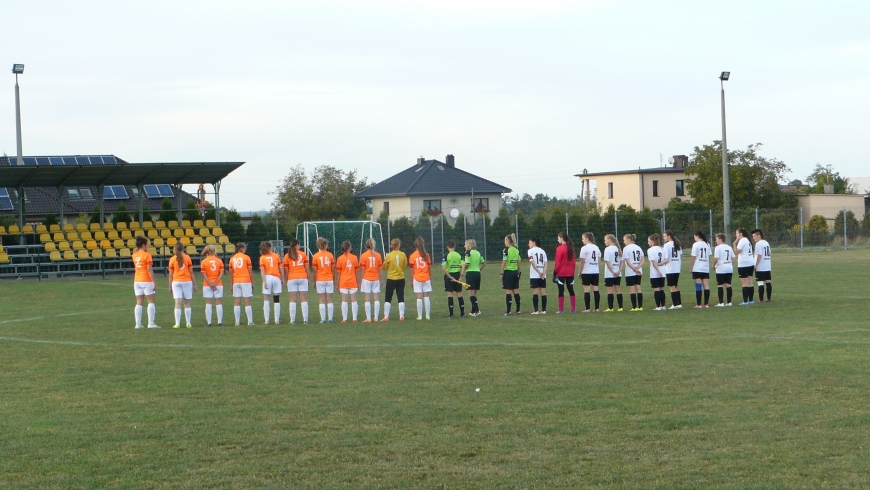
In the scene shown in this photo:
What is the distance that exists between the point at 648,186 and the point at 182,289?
6514 cm

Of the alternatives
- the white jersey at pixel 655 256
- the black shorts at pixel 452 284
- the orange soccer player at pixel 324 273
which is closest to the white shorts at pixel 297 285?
the orange soccer player at pixel 324 273

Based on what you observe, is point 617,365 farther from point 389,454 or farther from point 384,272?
point 384,272

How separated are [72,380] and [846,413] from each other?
8.33 metres

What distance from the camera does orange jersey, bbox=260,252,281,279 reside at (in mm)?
18188

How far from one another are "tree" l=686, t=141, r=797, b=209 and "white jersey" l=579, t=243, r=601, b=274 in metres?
42.8

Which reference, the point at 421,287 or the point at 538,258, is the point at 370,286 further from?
the point at 538,258

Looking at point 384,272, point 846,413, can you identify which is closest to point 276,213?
point 384,272

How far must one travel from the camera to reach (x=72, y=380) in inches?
433

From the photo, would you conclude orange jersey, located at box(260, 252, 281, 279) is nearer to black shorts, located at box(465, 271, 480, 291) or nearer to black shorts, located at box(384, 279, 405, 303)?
black shorts, located at box(384, 279, 405, 303)

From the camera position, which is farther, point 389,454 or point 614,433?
point 614,433

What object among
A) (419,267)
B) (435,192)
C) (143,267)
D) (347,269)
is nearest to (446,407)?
(419,267)

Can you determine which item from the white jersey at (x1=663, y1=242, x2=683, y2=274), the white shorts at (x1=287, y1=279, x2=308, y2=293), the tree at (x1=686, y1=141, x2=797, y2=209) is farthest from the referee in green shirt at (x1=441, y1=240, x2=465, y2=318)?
the tree at (x1=686, y1=141, x2=797, y2=209)

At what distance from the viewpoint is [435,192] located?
7288 cm

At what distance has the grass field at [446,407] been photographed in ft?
21.8
